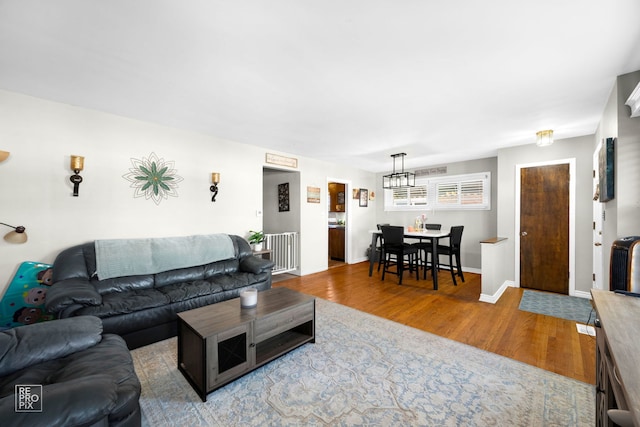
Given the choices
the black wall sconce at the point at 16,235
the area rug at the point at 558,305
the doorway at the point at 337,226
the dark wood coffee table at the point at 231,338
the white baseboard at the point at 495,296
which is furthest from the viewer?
the doorway at the point at 337,226

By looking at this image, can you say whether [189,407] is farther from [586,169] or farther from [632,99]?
[586,169]

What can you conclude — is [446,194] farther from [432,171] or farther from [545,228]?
[545,228]

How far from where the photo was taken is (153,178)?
328 cm

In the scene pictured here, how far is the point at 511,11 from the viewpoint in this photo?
1.45 m

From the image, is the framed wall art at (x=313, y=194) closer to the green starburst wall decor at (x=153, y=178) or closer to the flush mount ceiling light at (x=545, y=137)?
the green starburst wall decor at (x=153, y=178)

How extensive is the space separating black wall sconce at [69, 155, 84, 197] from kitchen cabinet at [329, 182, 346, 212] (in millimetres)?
5006

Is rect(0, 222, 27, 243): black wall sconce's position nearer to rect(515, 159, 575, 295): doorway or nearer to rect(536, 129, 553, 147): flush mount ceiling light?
rect(536, 129, 553, 147): flush mount ceiling light

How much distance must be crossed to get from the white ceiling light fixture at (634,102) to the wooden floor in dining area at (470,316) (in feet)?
6.57

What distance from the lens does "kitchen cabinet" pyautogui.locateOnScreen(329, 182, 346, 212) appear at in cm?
688

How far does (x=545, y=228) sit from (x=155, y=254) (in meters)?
5.57

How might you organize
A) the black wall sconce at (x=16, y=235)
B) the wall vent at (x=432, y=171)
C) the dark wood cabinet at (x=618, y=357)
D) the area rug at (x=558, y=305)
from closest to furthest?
the dark wood cabinet at (x=618, y=357) → the black wall sconce at (x=16, y=235) → the area rug at (x=558, y=305) → the wall vent at (x=432, y=171)

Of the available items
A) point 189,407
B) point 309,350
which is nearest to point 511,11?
point 309,350

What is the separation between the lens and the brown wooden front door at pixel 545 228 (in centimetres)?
391

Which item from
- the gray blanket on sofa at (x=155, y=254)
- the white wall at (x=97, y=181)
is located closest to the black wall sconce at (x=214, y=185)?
the white wall at (x=97, y=181)
